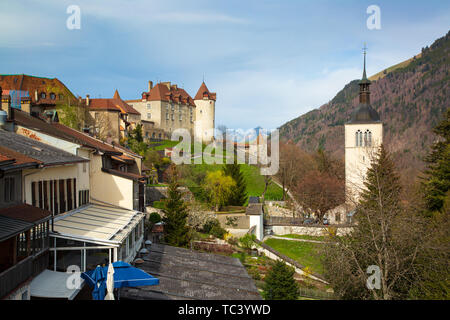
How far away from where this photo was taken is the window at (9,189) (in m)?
11.7

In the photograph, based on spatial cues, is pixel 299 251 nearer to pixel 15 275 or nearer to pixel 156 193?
pixel 156 193

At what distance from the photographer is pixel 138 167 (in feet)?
100

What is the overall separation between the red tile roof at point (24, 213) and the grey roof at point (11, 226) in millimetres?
313

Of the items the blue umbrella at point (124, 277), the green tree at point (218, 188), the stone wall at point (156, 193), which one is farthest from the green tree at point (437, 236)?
the stone wall at point (156, 193)

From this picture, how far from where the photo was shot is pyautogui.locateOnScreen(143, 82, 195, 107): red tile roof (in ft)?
334

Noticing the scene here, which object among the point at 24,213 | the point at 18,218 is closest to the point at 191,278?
the point at 24,213

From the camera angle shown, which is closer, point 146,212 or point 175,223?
point 175,223

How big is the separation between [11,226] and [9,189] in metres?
2.43

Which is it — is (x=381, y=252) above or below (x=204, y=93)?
below

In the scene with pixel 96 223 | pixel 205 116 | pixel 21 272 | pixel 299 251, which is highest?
pixel 205 116

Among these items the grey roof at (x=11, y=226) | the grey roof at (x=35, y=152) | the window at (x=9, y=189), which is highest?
the grey roof at (x=35, y=152)

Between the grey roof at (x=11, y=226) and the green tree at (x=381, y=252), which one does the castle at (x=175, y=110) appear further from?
the grey roof at (x=11, y=226)

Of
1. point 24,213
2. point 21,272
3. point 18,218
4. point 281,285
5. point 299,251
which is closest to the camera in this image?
point 21,272

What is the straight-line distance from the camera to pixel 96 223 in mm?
15992
